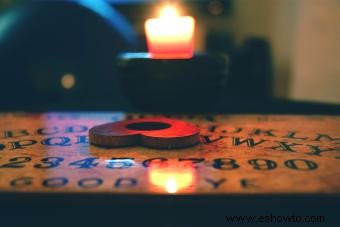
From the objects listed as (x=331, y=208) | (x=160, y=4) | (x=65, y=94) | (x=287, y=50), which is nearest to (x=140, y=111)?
(x=65, y=94)

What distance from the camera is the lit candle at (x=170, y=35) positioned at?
776 millimetres

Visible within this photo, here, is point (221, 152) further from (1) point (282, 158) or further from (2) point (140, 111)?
(2) point (140, 111)

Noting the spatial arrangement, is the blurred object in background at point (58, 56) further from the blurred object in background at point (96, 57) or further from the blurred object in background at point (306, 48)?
the blurred object in background at point (306, 48)

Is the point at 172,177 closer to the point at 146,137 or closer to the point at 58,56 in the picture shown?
the point at 146,137

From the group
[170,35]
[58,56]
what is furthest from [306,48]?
[58,56]

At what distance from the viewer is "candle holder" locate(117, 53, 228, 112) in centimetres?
75

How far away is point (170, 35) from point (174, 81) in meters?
0.10

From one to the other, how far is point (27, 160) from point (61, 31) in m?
0.63

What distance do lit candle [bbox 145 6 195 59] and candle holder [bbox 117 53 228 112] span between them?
3 cm

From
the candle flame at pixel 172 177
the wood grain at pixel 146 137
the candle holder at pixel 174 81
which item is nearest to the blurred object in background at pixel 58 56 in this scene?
the candle holder at pixel 174 81

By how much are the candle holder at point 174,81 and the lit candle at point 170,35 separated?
1.4 inches

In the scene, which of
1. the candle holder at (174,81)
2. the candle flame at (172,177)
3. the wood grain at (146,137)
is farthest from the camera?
the candle holder at (174,81)

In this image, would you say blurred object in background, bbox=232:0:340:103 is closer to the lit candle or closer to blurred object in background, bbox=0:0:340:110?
blurred object in background, bbox=0:0:340:110

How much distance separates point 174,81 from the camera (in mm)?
753
